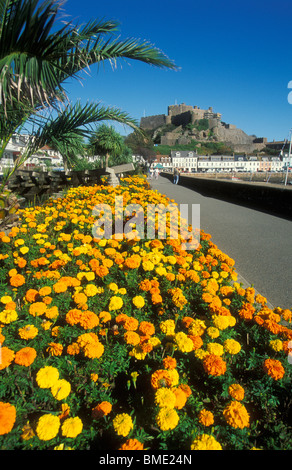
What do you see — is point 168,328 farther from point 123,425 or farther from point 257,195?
point 257,195

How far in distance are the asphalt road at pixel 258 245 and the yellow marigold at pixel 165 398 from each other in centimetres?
210

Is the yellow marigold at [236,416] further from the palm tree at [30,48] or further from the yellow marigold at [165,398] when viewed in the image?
the palm tree at [30,48]

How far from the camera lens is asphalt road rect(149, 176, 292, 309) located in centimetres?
334

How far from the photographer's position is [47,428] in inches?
42.2

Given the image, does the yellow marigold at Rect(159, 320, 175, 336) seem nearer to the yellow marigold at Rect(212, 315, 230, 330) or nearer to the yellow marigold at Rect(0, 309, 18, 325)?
the yellow marigold at Rect(212, 315, 230, 330)

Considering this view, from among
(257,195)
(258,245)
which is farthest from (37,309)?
(257,195)

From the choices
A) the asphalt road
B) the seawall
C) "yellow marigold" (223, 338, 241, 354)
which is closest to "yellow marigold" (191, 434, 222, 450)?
"yellow marigold" (223, 338, 241, 354)

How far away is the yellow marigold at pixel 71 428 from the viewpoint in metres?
1.09

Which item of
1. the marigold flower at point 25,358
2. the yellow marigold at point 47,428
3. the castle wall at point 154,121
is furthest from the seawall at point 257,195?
the castle wall at point 154,121

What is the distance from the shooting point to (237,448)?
118 cm

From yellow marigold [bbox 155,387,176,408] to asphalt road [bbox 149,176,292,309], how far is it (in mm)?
2099

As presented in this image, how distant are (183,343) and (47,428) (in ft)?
2.47

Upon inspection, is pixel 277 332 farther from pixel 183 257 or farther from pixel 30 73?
pixel 30 73
